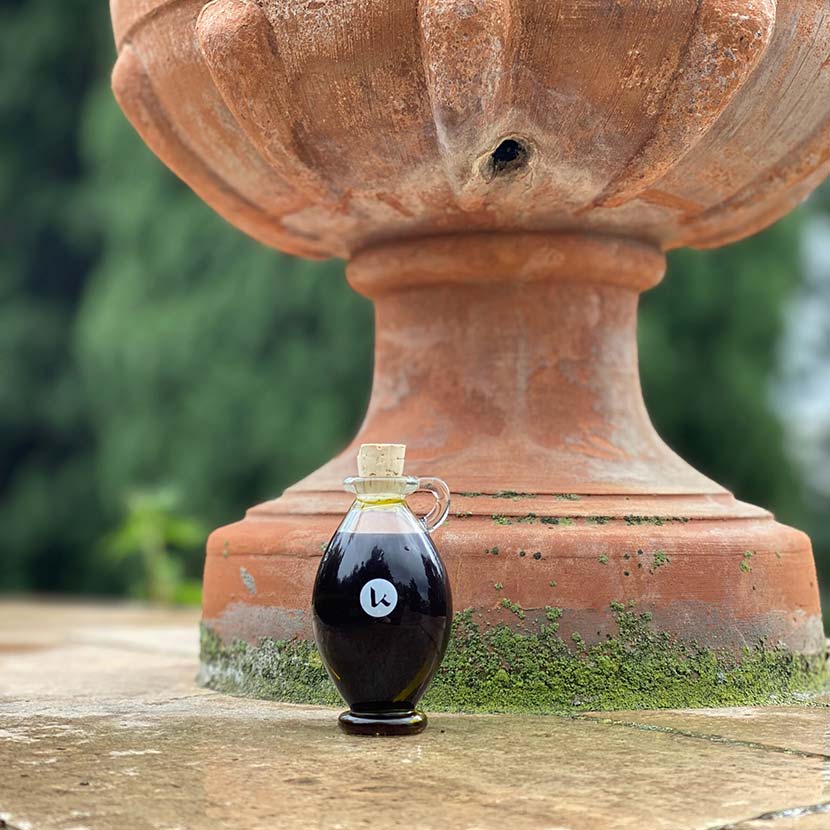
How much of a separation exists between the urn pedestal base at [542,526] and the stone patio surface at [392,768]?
9 centimetres

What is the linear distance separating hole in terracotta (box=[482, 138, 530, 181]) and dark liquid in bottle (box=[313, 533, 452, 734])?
25.6 inches

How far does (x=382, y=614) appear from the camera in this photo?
1.59 metres

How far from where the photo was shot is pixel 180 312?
24.0 ft

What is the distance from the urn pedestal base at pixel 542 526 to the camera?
1931 mm

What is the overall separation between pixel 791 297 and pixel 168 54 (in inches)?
199

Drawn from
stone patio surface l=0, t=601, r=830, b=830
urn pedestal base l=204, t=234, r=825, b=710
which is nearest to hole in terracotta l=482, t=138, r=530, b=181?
urn pedestal base l=204, t=234, r=825, b=710

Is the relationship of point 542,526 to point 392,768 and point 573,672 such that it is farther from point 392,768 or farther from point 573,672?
point 392,768

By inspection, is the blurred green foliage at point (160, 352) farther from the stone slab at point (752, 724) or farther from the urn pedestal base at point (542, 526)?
the stone slab at point (752, 724)

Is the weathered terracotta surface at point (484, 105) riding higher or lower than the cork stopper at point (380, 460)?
higher

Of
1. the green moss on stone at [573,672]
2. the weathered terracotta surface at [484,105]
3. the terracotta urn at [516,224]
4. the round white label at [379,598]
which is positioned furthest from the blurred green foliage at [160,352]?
the round white label at [379,598]

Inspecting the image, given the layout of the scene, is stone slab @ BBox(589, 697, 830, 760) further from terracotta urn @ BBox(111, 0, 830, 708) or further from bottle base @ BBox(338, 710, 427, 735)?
bottle base @ BBox(338, 710, 427, 735)

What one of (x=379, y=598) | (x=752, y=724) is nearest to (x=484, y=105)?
(x=379, y=598)

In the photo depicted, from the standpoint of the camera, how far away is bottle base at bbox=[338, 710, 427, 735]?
167 cm

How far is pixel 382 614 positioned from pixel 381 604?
0.04 feet
